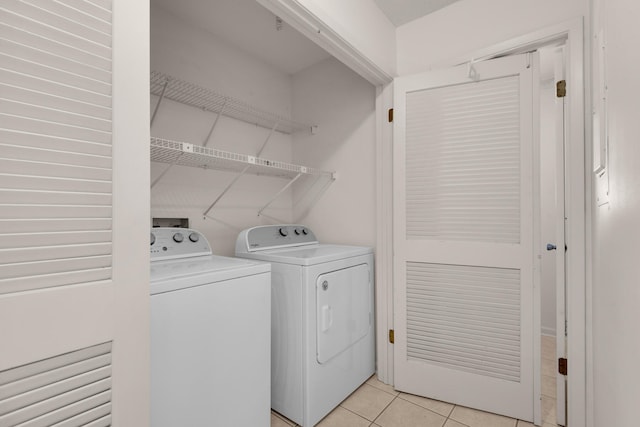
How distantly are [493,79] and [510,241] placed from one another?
992 millimetres

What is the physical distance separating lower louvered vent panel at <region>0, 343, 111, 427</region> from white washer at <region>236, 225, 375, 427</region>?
1.00 m

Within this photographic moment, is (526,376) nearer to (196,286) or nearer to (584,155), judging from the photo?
(584,155)

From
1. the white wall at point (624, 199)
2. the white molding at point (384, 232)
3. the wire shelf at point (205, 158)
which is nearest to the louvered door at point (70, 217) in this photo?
the wire shelf at point (205, 158)

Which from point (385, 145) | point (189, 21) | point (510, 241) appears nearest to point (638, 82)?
point (510, 241)

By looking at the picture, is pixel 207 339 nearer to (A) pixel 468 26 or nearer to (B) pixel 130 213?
(B) pixel 130 213

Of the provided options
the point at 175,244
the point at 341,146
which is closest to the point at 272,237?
the point at 175,244

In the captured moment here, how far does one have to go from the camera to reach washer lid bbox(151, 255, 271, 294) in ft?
3.91

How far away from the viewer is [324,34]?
162 centimetres

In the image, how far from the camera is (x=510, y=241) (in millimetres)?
1791

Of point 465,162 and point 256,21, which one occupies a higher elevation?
point 256,21

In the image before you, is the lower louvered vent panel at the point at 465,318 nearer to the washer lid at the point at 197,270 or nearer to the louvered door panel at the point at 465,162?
the louvered door panel at the point at 465,162

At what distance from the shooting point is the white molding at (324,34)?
1.41 m

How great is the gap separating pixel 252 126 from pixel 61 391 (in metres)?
2.15

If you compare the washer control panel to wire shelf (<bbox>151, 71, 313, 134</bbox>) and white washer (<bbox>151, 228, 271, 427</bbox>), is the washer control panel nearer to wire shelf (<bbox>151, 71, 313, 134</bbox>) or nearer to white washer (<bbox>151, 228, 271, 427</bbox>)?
white washer (<bbox>151, 228, 271, 427</bbox>)
